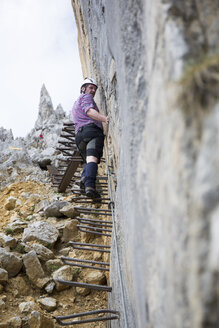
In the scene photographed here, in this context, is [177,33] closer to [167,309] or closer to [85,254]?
[167,309]

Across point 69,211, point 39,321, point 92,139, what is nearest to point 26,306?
point 39,321

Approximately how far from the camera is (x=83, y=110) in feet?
15.6

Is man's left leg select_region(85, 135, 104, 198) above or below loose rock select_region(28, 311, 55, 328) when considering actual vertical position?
above

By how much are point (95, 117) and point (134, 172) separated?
295 cm

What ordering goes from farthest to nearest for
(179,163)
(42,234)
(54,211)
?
(54,211) → (42,234) → (179,163)

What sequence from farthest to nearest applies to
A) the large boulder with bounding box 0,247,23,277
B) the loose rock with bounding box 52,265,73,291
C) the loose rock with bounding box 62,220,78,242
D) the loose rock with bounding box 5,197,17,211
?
the loose rock with bounding box 5,197,17,211
the loose rock with bounding box 62,220,78,242
the large boulder with bounding box 0,247,23,277
the loose rock with bounding box 52,265,73,291

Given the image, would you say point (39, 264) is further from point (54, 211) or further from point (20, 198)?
point (20, 198)

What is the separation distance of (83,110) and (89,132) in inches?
16.9

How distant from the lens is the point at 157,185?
111 centimetres

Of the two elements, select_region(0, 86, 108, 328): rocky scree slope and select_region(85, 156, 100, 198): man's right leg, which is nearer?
select_region(85, 156, 100, 198): man's right leg

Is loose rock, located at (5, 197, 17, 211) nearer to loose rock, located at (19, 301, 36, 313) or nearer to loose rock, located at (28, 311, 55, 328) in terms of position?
loose rock, located at (19, 301, 36, 313)

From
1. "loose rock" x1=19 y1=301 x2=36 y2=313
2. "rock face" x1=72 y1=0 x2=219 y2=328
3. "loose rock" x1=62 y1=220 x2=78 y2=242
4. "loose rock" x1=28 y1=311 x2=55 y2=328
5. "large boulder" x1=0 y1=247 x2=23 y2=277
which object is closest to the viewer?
"rock face" x1=72 y1=0 x2=219 y2=328

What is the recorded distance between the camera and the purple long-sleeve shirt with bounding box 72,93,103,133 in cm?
467

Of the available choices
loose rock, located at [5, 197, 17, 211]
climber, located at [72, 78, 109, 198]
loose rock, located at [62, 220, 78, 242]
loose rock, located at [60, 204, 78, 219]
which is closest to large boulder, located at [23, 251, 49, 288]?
loose rock, located at [62, 220, 78, 242]
